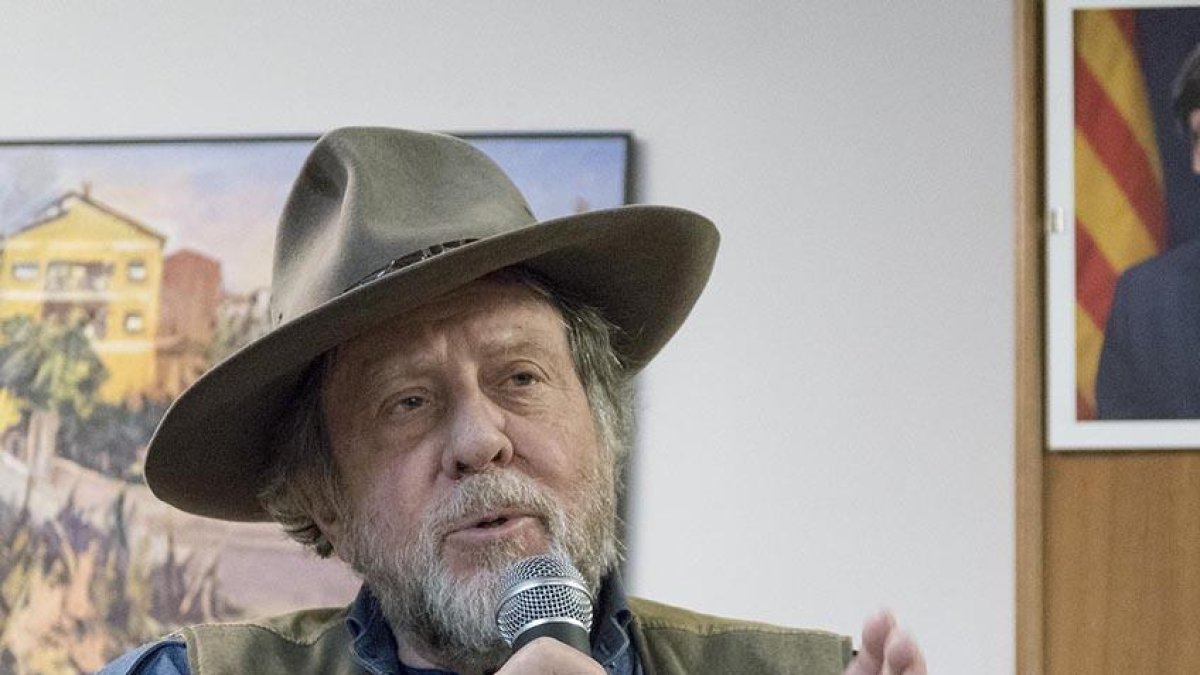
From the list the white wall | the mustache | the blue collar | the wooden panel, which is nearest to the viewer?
the mustache

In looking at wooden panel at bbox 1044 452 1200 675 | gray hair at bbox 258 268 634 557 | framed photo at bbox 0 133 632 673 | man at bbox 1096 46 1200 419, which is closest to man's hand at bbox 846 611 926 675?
gray hair at bbox 258 268 634 557

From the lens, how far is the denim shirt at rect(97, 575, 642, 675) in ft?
5.18

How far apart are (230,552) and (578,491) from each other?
1585mm

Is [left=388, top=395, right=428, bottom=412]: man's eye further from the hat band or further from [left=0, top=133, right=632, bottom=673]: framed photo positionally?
[left=0, top=133, right=632, bottom=673]: framed photo

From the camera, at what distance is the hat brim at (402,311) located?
1477 millimetres

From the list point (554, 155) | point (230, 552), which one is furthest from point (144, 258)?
point (554, 155)

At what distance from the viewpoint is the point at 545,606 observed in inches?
49.7

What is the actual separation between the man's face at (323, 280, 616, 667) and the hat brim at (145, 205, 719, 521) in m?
0.04

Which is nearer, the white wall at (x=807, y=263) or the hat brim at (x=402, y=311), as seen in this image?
the hat brim at (x=402, y=311)

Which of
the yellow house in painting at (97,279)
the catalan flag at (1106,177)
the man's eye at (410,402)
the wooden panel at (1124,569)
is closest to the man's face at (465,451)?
the man's eye at (410,402)

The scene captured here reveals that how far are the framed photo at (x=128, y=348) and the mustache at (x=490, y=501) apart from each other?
4.96 ft

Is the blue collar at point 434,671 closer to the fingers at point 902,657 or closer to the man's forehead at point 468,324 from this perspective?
the man's forehead at point 468,324

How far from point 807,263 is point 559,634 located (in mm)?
1784

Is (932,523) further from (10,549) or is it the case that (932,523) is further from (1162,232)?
(10,549)
